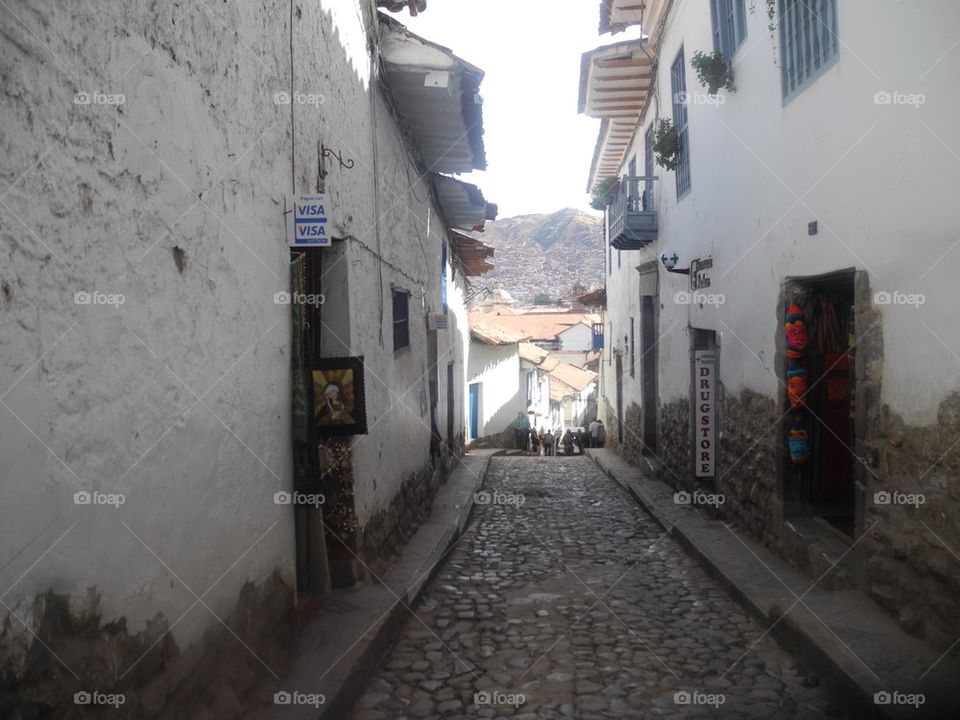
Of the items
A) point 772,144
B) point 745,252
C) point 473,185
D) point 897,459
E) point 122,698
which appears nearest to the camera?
point 122,698

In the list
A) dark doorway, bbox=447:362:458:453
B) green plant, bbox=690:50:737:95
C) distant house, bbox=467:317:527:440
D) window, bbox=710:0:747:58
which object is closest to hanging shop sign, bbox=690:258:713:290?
green plant, bbox=690:50:737:95

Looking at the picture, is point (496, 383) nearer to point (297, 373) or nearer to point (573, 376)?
point (573, 376)

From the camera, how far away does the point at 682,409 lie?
10828mm

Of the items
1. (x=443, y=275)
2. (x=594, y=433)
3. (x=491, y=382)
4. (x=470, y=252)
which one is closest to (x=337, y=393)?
(x=443, y=275)

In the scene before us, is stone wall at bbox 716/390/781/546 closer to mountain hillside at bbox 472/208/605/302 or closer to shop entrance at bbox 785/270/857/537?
shop entrance at bbox 785/270/857/537

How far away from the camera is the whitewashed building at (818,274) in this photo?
4480 mm

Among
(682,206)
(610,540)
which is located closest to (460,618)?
(610,540)

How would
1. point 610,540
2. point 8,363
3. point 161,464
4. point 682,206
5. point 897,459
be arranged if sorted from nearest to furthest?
1. point 8,363
2. point 161,464
3. point 897,459
4. point 610,540
5. point 682,206

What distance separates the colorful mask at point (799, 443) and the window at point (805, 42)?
2714mm

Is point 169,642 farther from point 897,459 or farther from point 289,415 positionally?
point 897,459

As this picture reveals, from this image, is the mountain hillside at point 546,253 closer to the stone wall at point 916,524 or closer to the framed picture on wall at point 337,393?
the stone wall at point 916,524

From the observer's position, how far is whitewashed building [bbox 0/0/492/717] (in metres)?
2.31

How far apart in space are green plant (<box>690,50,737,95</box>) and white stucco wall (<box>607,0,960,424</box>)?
130 mm

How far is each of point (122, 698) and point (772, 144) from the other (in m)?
6.41
